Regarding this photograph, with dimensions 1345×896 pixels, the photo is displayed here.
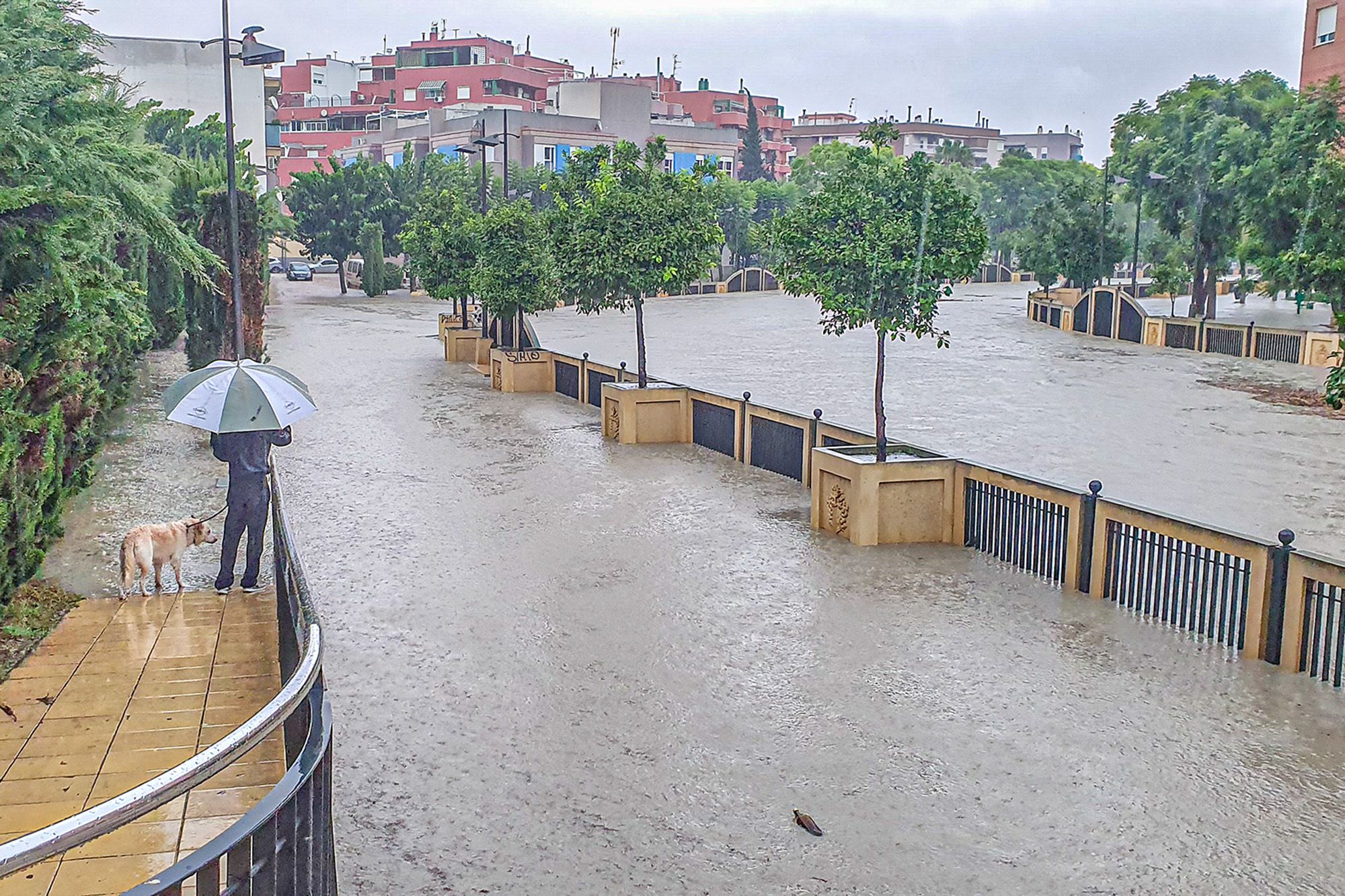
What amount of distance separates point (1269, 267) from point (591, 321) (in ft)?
75.5

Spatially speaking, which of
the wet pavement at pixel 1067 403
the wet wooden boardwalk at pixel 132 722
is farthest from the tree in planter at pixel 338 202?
the wet wooden boardwalk at pixel 132 722

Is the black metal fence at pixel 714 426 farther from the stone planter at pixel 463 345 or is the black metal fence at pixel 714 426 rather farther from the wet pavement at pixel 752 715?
the stone planter at pixel 463 345

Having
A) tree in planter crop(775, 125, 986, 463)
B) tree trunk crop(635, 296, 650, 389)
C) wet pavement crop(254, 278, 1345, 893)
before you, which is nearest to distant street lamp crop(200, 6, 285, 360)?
wet pavement crop(254, 278, 1345, 893)

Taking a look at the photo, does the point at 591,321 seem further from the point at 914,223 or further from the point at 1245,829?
the point at 1245,829

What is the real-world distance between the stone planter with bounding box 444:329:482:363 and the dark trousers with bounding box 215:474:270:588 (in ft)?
68.4

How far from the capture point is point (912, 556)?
12.7 m

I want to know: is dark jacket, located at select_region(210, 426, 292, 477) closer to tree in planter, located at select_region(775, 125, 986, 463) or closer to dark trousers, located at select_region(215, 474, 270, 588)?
dark trousers, located at select_region(215, 474, 270, 588)

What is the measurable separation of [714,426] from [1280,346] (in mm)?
21204

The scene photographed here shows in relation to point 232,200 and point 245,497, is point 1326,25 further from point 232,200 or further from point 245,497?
point 245,497

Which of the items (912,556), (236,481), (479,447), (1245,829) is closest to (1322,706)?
(1245,829)

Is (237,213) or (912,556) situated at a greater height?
(237,213)

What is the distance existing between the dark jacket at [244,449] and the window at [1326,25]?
48598 millimetres

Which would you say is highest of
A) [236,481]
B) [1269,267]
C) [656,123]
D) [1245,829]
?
[656,123]

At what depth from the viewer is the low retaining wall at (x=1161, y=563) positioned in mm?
9320
